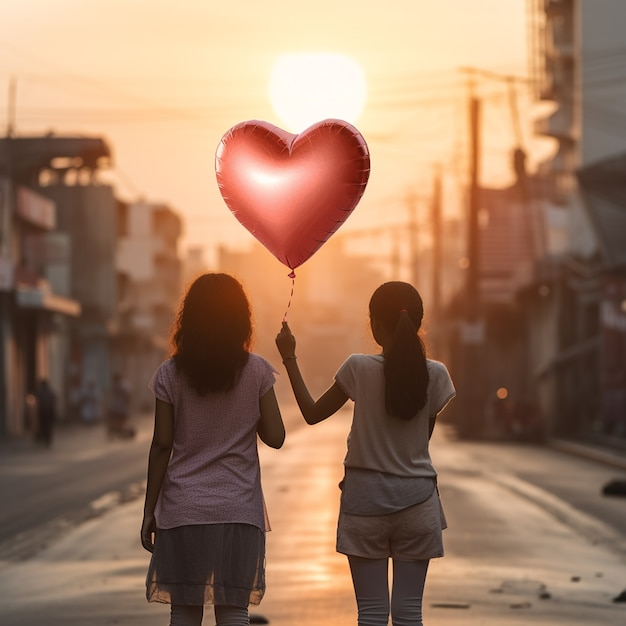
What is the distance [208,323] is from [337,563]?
24.9 ft

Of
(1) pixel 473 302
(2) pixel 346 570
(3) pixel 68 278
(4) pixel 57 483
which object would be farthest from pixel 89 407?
(2) pixel 346 570

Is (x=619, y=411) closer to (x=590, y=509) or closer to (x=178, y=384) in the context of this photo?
(x=590, y=509)

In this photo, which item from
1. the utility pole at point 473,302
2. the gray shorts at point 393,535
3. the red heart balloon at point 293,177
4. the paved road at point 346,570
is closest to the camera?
the gray shorts at point 393,535

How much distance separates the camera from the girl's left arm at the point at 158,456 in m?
6.29

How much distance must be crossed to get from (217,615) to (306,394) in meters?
0.97

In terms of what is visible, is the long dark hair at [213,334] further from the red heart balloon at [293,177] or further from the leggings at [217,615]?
the red heart balloon at [293,177]

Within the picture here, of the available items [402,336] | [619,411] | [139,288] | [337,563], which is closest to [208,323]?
[402,336]

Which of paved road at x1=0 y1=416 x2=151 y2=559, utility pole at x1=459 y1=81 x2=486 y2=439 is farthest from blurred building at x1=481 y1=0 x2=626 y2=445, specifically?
paved road at x1=0 y1=416 x2=151 y2=559

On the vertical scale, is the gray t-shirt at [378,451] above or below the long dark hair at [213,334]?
below

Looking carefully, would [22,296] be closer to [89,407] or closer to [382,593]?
[89,407]

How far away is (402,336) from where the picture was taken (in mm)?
6508

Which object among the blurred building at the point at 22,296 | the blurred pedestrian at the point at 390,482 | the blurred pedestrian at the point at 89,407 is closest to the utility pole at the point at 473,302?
the blurred building at the point at 22,296

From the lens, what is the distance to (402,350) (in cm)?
651

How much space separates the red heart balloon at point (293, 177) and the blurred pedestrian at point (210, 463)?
1.10 m
